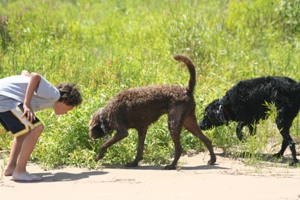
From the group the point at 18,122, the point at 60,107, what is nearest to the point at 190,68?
the point at 60,107

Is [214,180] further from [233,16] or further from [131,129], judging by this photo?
[233,16]

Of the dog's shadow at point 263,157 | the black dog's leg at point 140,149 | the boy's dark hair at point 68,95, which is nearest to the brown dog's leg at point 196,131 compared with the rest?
the dog's shadow at point 263,157

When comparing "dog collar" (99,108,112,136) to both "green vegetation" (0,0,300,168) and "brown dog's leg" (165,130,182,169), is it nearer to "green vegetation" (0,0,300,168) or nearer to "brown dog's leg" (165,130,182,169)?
"green vegetation" (0,0,300,168)

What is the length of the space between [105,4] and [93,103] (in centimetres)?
810

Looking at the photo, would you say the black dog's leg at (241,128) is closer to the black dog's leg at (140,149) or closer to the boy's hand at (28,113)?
the black dog's leg at (140,149)

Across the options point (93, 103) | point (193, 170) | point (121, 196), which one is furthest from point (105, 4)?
point (121, 196)

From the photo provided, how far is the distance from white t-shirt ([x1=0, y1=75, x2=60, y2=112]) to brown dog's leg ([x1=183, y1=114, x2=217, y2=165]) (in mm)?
1607

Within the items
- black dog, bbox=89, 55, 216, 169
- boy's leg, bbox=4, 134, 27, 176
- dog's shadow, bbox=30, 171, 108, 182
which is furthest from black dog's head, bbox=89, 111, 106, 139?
boy's leg, bbox=4, 134, 27, 176

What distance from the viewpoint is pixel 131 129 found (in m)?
8.19

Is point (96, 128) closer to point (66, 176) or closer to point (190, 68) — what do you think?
point (66, 176)

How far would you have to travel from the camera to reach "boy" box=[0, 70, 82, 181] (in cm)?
645

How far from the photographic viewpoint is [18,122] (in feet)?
21.3

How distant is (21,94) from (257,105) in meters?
3.01

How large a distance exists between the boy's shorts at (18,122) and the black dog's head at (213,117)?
251cm
